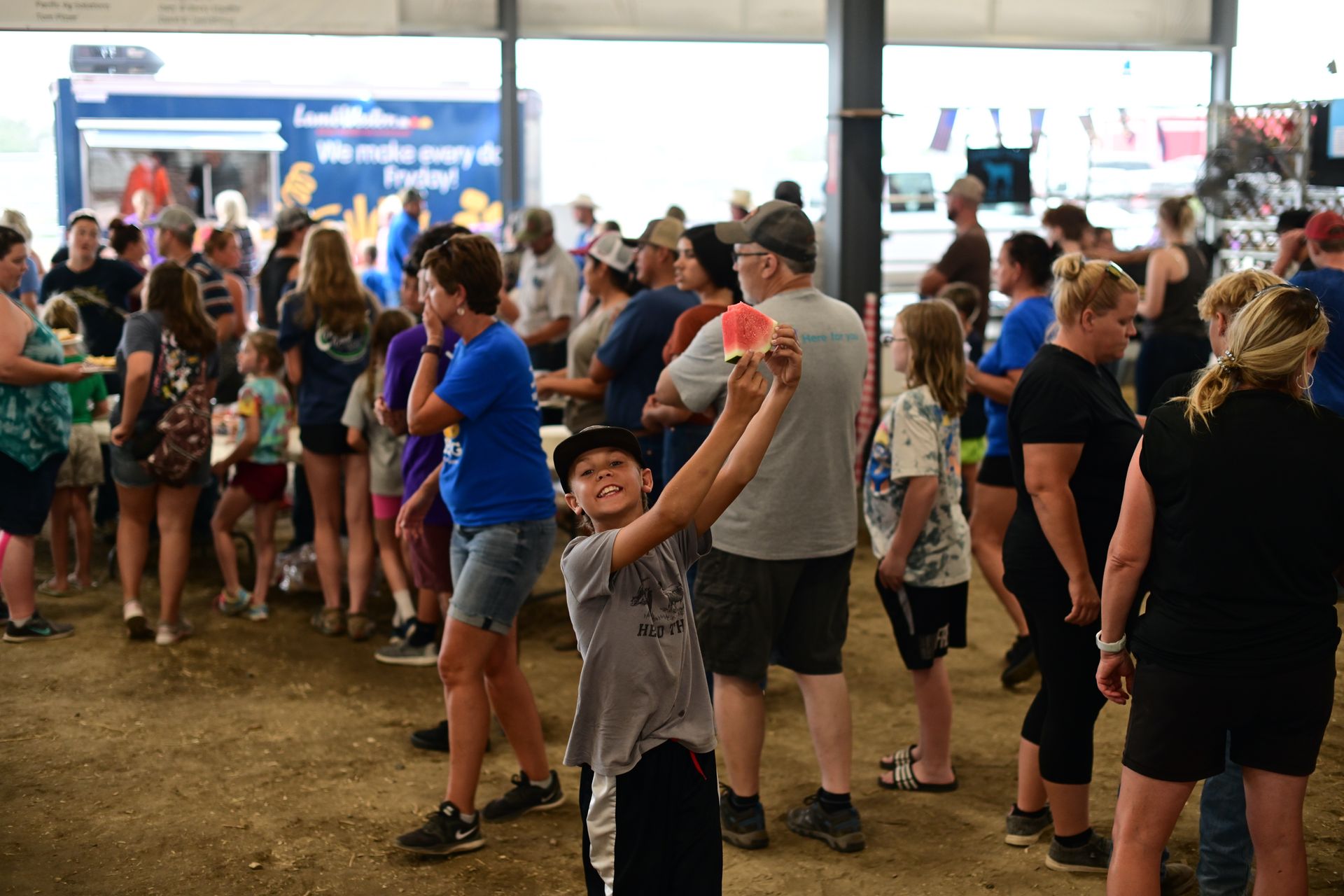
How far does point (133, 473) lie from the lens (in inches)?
213

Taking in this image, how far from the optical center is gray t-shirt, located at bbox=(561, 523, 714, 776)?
2355mm

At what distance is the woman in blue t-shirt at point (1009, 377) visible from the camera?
4.87 meters

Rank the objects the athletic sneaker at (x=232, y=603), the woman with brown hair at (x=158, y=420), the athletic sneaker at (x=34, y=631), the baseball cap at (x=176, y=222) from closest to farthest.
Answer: the woman with brown hair at (x=158, y=420) → the athletic sneaker at (x=34, y=631) → the athletic sneaker at (x=232, y=603) → the baseball cap at (x=176, y=222)

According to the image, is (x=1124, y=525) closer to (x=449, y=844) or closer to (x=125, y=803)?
(x=449, y=844)

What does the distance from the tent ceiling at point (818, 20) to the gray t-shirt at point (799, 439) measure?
8.66m

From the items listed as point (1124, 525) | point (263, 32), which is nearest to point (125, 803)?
point (1124, 525)

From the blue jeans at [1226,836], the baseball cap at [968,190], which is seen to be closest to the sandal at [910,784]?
the blue jeans at [1226,836]

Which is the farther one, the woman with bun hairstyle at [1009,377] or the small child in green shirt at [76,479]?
the small child in green shirt at [76,479]

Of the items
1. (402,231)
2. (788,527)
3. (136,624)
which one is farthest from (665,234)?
(402,231)

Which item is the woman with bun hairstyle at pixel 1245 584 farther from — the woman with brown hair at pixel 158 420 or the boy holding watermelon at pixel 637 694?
the woman with brown hair at pixel 158 420

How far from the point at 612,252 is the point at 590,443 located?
9.09 ft

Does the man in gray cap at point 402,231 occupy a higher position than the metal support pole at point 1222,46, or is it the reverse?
the metal support pole at point 1222,46

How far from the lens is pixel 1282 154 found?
8.88 metres

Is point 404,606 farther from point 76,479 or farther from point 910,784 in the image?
point 910,784
